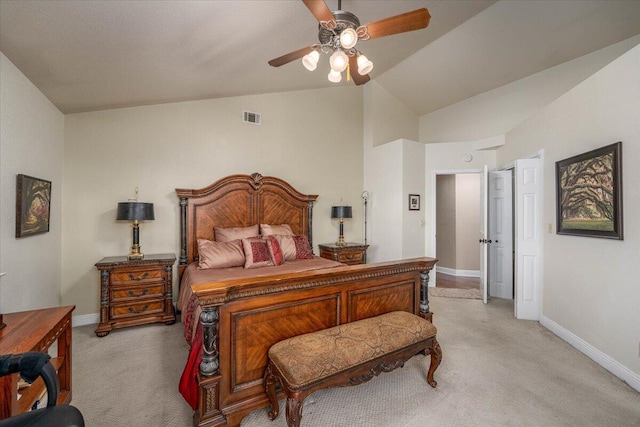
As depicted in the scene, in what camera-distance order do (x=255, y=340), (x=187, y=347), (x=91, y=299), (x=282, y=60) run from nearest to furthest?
(x=255, y=340) → (x=282, y=60) → (x=187, y=347) → (x=91, y=299)

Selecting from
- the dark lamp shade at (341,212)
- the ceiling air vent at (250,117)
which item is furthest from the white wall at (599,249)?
the ceiling air vent at (250,117)

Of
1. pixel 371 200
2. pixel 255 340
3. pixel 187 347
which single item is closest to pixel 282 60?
pixel 255 340

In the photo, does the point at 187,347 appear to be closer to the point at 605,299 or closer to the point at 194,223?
the point at 194,223

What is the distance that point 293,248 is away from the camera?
12.2 ft

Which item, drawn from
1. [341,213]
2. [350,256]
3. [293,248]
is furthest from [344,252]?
[293,248]

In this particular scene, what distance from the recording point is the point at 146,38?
212 centimetres

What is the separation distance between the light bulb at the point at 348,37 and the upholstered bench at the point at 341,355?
6.90 feet

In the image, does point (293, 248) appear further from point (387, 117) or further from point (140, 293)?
point (387, 117)

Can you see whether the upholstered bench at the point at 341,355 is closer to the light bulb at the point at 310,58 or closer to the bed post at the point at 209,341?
the bed post at the point at 209,341

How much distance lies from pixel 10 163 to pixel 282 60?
2453 millimetres

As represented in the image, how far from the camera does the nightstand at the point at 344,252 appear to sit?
14.9 feet

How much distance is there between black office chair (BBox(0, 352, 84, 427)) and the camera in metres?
1.07

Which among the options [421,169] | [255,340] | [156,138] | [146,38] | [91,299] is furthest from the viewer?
[421,169]

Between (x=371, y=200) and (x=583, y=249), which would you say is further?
(x=371, y=200)
